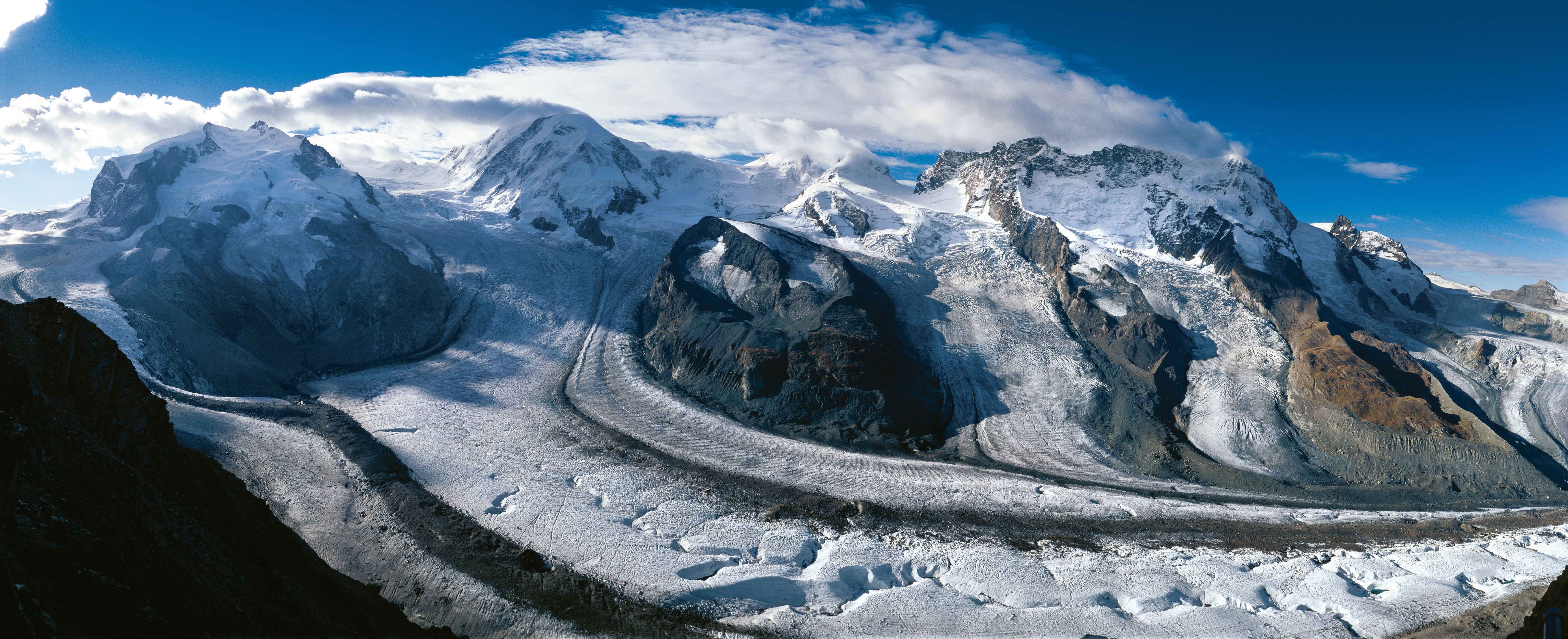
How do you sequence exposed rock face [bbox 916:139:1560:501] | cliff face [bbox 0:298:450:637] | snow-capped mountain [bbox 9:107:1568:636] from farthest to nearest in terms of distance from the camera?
exposed rock face [bbox 916:139:1560:501], snow-capped mountain [bbox 9:107:1568:636], cliff face [bbox 0:298:450:637]

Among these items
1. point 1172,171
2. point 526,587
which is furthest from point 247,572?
point 1172,171

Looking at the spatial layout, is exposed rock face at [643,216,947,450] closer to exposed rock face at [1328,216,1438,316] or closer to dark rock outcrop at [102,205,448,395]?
dark rock outcrop at [102,205,448,395]

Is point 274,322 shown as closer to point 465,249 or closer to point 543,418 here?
point 465,249

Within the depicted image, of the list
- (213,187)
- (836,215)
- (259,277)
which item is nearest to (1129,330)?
(836,215)

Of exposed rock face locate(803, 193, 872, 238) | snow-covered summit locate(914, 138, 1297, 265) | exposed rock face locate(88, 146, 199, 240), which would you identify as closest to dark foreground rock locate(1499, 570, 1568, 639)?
snow-covered summit locate(914, 138, 1297, 265)

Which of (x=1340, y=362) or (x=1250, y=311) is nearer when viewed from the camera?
(x=1340, y=362)

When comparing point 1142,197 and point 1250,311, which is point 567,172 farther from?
point 1250,311
